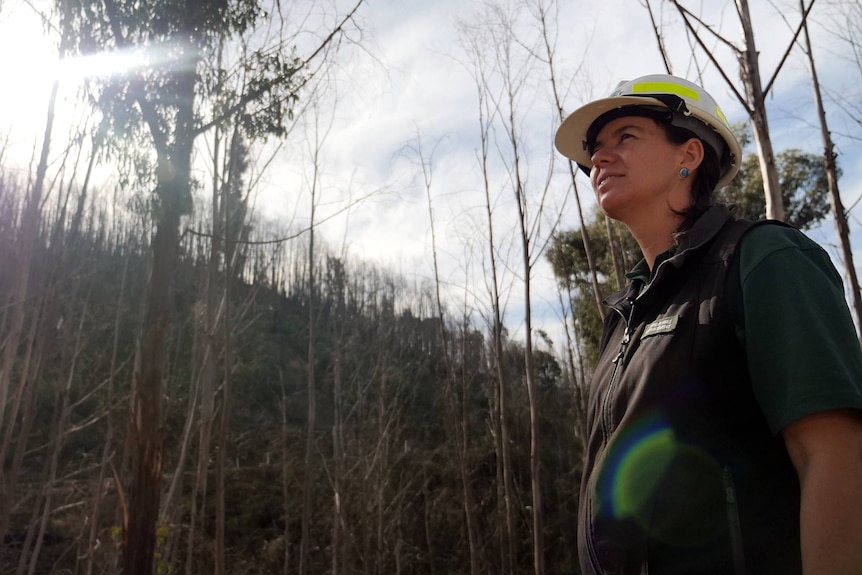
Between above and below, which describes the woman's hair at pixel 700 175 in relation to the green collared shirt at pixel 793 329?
above

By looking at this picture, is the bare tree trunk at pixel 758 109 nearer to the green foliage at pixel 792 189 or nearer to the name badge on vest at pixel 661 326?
the name badge on vest at pixel 661 326

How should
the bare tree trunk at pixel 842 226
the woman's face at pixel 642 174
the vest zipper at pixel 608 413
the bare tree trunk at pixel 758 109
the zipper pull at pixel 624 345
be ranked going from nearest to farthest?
the vest zipper at pixel 608 413 < the zipper pull at pixel 624 345 < the woman's face at pixel 642 174 < the bare tree trunk at pixel 758 109 < the bare tree trunk at pixel 842 226

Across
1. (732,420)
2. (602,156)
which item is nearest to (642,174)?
(602,156)

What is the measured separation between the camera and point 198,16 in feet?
16.7

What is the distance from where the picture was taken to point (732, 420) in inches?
39.0

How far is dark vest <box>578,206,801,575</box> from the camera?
0.93m

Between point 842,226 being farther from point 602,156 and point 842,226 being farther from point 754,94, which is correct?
point 602,156

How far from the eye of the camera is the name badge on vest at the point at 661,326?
42.2 inches

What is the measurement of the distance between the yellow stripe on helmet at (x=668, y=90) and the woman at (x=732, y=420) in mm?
341

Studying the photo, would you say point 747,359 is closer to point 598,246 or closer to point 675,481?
point 675,481

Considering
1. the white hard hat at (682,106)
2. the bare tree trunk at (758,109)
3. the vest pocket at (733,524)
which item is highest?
the bare tree trunk at (758,109)

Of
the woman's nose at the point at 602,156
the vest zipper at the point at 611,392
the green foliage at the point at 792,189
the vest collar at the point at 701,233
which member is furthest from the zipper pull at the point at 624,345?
the green foliage at the point at 792,189

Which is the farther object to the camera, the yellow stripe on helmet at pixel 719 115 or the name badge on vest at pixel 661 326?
the yellow stripe on helmet at pixel 719 115

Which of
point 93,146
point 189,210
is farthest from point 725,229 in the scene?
point 93,146
